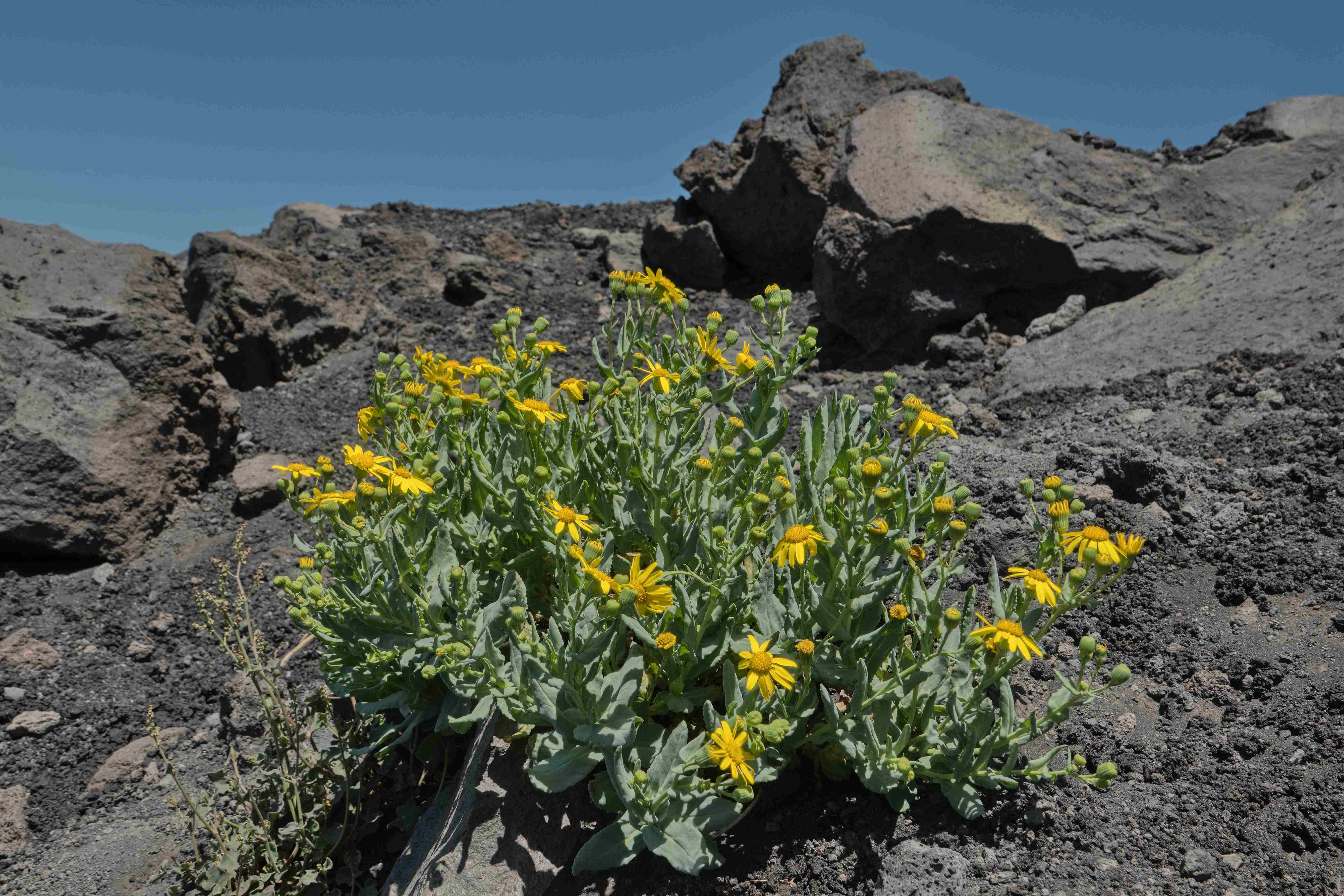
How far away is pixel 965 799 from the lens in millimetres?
2676

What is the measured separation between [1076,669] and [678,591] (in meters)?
1.63

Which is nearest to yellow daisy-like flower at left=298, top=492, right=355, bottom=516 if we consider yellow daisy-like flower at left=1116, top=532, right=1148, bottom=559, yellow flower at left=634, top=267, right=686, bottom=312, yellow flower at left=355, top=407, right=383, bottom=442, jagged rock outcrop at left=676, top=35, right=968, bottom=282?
yellow flower at left=355, top=407, right=383, bottom=442

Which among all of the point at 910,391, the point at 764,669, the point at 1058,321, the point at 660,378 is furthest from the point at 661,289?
the point at 1058,321

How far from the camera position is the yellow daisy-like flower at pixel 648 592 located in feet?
8.06

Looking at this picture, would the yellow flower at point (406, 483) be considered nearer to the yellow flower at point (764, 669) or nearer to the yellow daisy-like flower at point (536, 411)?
the yellow daisy-like flower at point (536, 411)

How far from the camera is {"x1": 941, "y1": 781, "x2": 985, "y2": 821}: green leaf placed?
266 centimetres

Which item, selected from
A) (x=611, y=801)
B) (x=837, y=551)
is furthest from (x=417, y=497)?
(x=837, y=551)

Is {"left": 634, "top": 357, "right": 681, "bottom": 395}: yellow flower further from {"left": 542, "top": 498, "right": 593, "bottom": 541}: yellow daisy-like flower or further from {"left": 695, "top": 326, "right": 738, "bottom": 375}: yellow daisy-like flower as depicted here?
{"left": 542, "top": 498, "right": 593, "bottom": 541}: yellow daisy-like flower

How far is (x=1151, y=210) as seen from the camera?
670 cm

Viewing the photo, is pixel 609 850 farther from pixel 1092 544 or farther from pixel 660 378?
pixel 1092 544

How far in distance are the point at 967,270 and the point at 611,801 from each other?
15.9 ft

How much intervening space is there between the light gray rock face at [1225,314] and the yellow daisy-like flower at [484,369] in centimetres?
342

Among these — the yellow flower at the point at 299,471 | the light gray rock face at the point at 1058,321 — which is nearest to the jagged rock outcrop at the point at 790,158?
the light gray rock face at the point at 1058,321

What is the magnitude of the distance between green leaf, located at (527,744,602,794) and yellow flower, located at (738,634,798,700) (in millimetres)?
572
